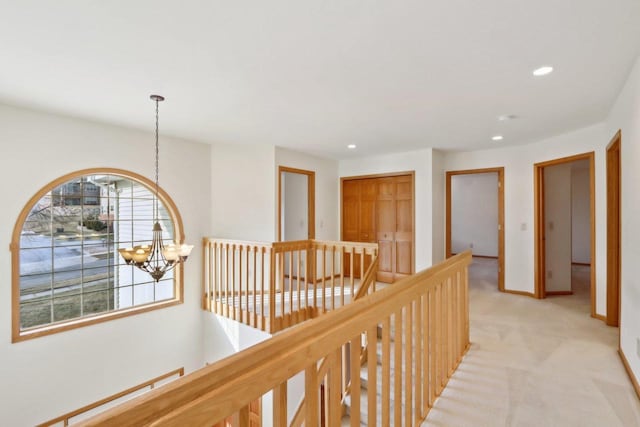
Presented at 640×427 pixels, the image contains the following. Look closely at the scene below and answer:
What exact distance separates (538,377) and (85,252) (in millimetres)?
4682

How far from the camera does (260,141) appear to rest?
179 inches

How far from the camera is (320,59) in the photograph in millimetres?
2137

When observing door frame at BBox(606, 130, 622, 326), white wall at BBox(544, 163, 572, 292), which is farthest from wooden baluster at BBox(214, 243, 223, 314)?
white wall at BBox(544, 163, 572, 292)

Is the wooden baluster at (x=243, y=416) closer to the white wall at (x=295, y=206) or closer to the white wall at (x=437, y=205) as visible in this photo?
the white wall at (x=437, y=205)

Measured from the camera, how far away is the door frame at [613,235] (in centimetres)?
325

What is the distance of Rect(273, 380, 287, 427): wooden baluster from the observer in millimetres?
893

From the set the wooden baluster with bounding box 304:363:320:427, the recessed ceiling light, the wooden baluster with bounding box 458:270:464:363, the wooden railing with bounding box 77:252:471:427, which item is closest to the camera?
the wooden railing with bounding box 77:252:471:427

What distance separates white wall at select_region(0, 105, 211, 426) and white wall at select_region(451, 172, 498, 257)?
22.0ft

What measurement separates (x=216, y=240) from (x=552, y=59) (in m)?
4.09

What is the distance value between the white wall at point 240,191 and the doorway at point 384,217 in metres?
1.81

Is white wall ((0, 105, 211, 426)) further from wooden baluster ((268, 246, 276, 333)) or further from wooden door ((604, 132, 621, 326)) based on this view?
wooden door ((604, 132, 621, 326))

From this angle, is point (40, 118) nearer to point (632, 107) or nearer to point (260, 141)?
point (260, 141)

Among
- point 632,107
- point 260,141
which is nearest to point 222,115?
point 260,141

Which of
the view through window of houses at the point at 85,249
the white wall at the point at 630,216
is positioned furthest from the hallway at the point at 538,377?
the view through window of houses at the point at 85,249
